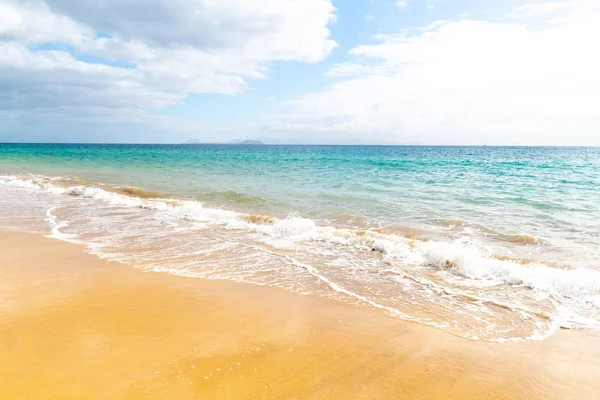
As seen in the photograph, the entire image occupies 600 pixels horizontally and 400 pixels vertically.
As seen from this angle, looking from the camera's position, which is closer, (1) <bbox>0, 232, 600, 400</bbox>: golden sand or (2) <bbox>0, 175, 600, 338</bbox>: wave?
(1) <bbox>0, 232, 600, 400</bbox>: golden sand

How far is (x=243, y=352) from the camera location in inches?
160

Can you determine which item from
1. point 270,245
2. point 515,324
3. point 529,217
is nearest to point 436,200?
point 529,217

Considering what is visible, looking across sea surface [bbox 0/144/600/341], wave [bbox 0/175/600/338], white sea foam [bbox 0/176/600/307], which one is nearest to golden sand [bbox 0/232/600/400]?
sea surface [bbox 0/144/600/341]

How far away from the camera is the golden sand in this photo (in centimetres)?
346

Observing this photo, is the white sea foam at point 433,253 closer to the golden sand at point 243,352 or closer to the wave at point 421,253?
the wave at point 421,253

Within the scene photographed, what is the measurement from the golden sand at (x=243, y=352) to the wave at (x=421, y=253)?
107cm

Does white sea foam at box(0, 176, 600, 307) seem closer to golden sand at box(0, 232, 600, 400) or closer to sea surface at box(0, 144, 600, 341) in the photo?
sea surface at box(0, 144, 600, 341)

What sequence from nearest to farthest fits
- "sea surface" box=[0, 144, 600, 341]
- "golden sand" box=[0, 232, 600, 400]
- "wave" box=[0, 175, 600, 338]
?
"golden sand" box=[0, 232, 600, 400] < "sea surface" box=[0, 144, 600, 341] < "wave" box=[0, 175, 600, 338]

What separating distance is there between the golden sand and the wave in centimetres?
107

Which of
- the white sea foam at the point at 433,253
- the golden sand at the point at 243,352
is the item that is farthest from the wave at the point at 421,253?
the golden sand at the point at 243,352

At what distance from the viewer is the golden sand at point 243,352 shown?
136 inches

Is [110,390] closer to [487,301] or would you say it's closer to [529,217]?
[487,301]

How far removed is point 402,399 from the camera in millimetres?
3387

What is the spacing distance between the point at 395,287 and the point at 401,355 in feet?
7.74
